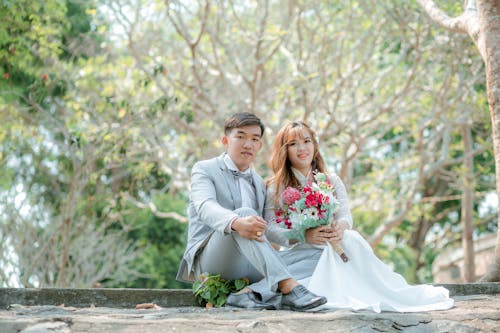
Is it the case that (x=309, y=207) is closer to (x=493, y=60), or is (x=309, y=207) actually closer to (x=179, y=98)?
(x=493, y=60)

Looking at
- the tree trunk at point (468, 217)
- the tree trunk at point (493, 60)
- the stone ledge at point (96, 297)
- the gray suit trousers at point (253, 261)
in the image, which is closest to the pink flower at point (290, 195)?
the gray suit trousers at point (253, 261)

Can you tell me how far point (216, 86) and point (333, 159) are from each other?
276cm

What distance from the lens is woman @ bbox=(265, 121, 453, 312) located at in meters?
4.19

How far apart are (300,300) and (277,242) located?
2.78 ft

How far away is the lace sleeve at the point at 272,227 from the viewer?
4.64m

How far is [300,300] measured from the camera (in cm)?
392

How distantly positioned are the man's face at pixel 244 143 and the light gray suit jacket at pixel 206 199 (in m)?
0.12

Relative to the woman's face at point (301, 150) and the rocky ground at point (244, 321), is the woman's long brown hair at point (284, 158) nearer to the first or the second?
the woman's face at point (301, 150)

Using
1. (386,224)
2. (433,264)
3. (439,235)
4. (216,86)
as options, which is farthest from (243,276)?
(433,264)

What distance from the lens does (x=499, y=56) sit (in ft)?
18.5

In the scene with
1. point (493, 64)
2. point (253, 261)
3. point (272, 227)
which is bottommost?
point (253, 261)

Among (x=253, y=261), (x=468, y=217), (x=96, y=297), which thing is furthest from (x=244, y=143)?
(x=468, y=217)

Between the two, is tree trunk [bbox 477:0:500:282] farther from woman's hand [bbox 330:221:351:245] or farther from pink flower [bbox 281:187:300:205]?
pink flower [bbox 281:187:300:205]

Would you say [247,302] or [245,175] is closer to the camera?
[247,302]
